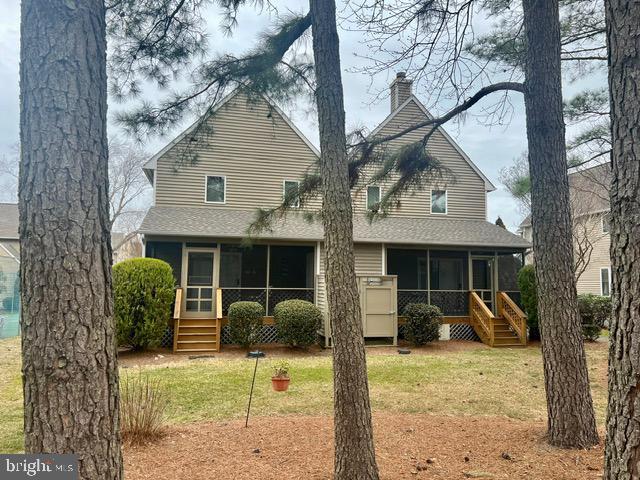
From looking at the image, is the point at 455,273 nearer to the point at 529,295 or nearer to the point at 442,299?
the point at 442,299

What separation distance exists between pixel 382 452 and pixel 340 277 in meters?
1.81

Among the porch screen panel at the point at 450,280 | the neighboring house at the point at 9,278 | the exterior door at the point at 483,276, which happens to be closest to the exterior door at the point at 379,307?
the porch screen panel at the point at 450,280

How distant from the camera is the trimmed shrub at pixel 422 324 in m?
11.3

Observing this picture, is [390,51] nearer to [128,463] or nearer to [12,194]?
[128,463]

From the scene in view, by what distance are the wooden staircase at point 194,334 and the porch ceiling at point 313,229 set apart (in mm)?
1791

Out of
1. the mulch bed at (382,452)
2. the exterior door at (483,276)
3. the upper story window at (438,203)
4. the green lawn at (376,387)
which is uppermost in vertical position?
the upper story window at (438,203)

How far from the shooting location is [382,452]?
3883mm

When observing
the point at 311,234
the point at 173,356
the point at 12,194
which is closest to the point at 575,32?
the point at 311,234

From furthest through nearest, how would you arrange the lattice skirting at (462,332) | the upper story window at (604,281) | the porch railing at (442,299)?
the upper story window at (604,281) < the lattice skirting at (462,332) < the porch railing at (442,299)

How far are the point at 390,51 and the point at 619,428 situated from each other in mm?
4761

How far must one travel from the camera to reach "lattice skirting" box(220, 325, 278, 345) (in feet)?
37.2

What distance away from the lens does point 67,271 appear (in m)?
1.69

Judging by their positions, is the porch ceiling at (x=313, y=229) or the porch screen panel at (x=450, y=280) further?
the porch screen panel at (x=450, y=280)

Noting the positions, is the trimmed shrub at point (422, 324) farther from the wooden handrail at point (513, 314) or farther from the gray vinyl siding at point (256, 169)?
the gray vinyl siding at point (256, 169)
